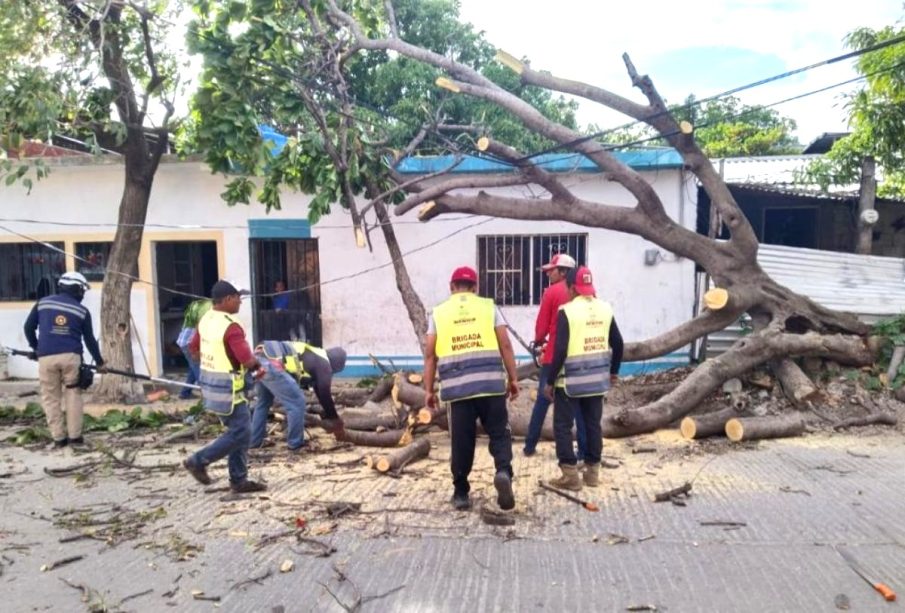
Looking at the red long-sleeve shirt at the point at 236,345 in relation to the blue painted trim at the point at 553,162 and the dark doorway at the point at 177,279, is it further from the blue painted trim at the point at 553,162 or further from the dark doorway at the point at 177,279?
the dark doorway at the point at 177,279

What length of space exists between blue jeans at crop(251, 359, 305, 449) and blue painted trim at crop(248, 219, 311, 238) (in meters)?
4.78

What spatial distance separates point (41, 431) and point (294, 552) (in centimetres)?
465

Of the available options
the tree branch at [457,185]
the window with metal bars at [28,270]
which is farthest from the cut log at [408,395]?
the window with metal bars at [28,270]

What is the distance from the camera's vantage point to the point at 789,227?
1345 centimetres

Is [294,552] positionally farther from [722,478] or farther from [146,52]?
[146,52]

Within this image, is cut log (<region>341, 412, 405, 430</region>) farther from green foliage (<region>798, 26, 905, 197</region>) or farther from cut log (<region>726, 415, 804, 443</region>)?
green foliage (<region>798, 26, 905, 197</region>)

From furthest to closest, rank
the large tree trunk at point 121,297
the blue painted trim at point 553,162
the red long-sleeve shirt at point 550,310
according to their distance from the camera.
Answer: the blue painted trim at point 553,162
the large tree trunk at point 121,297
the red long-sleeve shirt at point 550,310

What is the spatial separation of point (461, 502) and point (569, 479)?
87 centimetres

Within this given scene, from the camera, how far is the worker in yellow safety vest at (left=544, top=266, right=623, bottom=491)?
5.18m

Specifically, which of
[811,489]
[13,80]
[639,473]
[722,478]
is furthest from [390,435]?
[13,80]

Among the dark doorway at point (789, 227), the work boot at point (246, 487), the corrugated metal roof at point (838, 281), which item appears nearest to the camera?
the work boot at point (246, 487)

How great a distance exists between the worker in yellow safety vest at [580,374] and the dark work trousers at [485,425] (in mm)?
622

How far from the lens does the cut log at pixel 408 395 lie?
22.4 ft

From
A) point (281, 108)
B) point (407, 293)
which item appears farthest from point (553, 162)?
point (281, 108)
